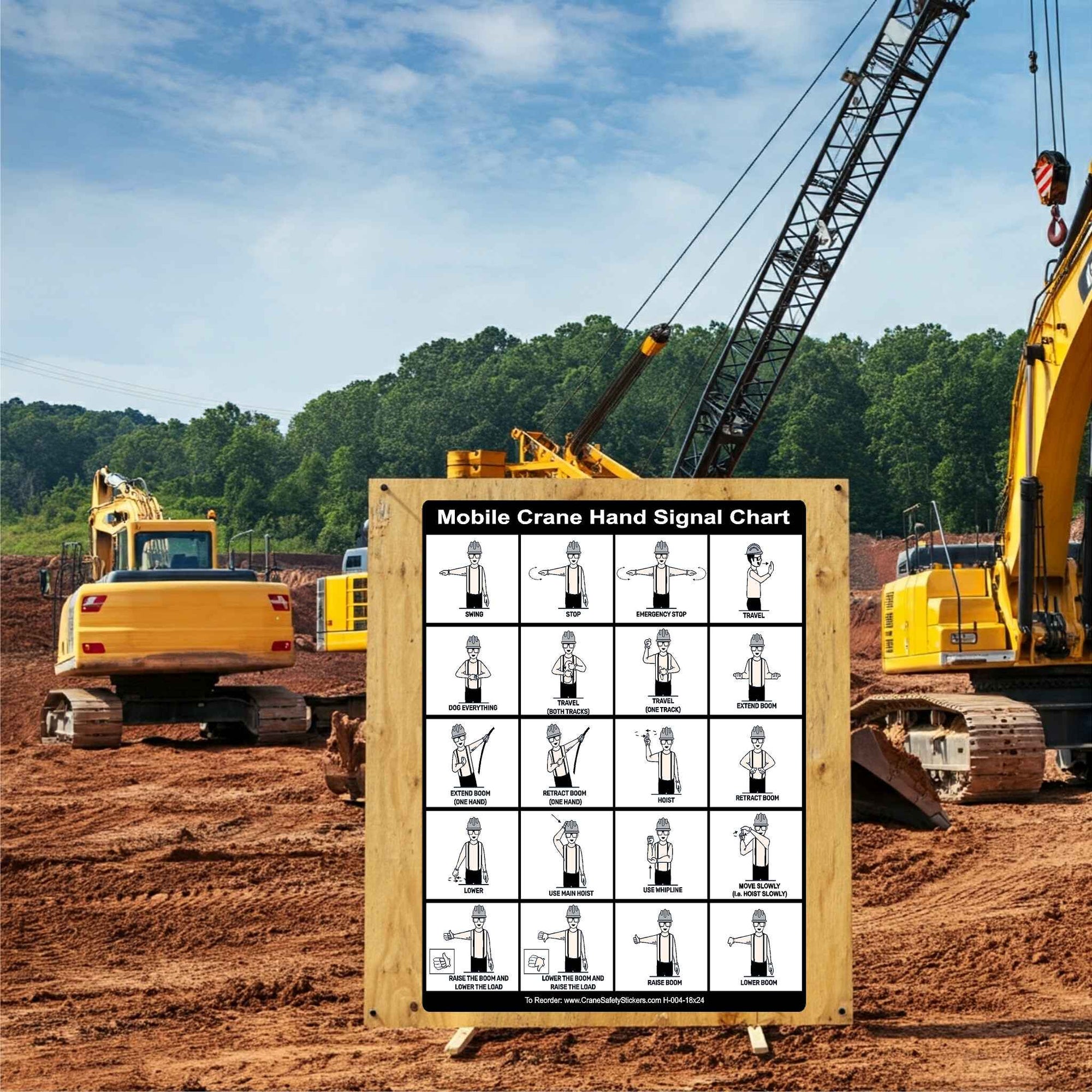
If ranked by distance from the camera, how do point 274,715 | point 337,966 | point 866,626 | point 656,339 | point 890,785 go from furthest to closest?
point 866,626
point 656,339
point 274,715
point 890,785
point 337,966

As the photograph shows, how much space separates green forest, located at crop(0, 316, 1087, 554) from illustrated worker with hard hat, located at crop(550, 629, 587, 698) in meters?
61.7

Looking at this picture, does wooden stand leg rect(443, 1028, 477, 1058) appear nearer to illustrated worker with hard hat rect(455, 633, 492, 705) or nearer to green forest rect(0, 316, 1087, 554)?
illustrated worker with hard hat rect(455, 633, 492, 705)

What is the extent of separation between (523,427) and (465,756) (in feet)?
328

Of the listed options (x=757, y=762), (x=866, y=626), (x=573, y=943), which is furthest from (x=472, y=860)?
(x=866, y=626)

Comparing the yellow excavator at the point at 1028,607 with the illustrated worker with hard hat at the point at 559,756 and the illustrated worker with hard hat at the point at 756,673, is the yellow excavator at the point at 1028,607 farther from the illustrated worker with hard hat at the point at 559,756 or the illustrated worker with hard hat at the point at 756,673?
the illustrated worker with hard hat at the point at 559,756

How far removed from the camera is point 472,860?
575 centimetres

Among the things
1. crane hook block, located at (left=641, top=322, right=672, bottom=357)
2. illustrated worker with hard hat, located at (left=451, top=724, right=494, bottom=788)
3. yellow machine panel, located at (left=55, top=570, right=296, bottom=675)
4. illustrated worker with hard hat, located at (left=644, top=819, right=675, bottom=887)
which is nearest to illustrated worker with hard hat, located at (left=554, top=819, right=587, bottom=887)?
illustrated worker with hard hat, located at (left=644, top=819, right=675, bottom=887)

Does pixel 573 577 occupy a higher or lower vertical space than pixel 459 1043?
higher

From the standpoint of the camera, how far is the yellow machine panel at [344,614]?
72.1ft

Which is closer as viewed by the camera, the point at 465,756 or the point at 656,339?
the point at 465,756

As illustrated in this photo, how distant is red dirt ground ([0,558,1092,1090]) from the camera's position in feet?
19.6

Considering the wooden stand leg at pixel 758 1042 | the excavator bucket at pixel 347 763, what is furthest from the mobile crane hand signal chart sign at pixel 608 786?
the excavator bucket at pixel 347 763

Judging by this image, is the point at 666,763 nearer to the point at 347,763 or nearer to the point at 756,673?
Result: the point at 756,673

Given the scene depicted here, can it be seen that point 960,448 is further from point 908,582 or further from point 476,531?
point 476,531
